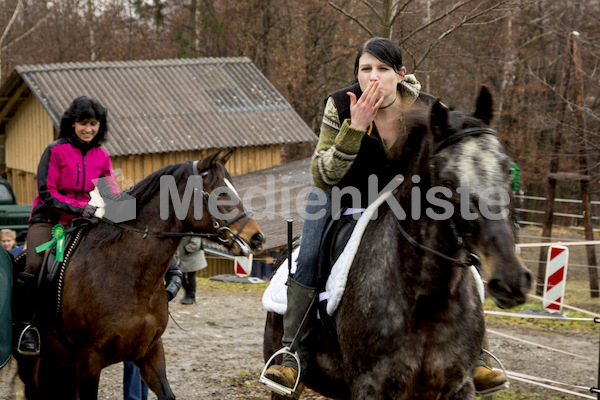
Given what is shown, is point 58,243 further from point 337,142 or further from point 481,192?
point 481,192

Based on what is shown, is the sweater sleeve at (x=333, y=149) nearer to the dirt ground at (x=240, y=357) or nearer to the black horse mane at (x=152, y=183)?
the black horse mane at (x=152, y=183)

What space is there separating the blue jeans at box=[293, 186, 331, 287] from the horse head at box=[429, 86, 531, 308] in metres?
0.93

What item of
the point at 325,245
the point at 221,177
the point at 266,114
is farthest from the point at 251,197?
the point at 325,245

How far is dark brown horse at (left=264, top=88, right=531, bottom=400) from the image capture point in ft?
9.45

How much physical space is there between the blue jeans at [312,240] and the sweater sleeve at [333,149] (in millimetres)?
248

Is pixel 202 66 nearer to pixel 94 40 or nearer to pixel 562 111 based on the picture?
pixel 94 40

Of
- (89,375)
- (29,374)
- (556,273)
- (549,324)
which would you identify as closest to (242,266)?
(549,324)

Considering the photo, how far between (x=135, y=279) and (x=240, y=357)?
354 cm

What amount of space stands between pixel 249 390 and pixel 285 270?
307 cm

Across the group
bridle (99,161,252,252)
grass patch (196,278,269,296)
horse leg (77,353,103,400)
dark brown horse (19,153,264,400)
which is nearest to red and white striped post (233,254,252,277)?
grass patch (196,278,269,296)

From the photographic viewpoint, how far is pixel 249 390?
23.4ft

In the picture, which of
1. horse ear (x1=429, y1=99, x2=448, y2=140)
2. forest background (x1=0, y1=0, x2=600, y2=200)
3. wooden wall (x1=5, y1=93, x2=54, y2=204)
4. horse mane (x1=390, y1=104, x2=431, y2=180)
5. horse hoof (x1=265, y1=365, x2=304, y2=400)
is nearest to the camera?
horse ear (x1=429, y1=99, x2=448, y2=140)

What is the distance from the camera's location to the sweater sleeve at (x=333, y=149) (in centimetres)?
330

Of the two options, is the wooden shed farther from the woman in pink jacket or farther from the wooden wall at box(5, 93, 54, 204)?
the woman in pink jacket
